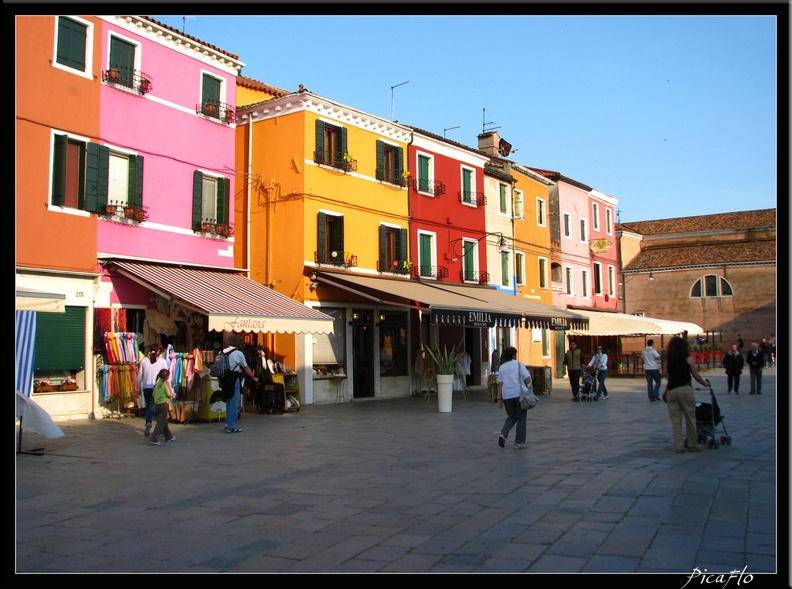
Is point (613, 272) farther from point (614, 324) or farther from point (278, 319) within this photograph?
point (278, 319)

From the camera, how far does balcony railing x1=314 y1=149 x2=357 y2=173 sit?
20.3 meters

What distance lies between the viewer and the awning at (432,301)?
18.4 m

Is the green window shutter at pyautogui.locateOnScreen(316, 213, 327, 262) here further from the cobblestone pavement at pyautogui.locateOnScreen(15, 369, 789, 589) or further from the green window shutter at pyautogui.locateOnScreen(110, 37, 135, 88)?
the cobblestone pavement at pyautogui.locateOnScreen(15, 369, 789, 589)

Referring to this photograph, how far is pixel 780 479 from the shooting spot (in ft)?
15.1

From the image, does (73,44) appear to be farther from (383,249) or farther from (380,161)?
(383,249)

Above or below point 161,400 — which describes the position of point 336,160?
above

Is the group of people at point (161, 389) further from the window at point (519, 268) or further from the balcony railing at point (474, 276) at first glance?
the window at point (519, 268)

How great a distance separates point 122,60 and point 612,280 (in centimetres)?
3132

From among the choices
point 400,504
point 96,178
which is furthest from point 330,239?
point 400,504

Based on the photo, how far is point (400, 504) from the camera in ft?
22.9

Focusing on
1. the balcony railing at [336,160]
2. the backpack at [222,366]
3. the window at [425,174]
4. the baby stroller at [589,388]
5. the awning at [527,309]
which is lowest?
the baby stroller at [589,388]

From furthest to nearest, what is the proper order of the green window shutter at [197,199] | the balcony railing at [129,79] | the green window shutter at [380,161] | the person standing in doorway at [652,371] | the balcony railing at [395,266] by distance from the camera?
the green window shutter at [380,161] → the balcony railing at [395,266] → the person standing in doorway at [652,371] → the green window shutter at [197,199] → the balcony railing at [129,79]

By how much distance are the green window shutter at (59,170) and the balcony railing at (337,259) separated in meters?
7.02

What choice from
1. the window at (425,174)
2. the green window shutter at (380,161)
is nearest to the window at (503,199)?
the window at (425,174)
